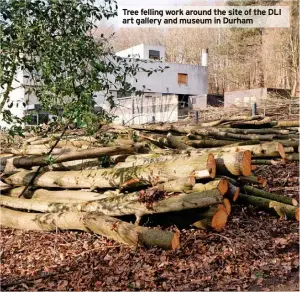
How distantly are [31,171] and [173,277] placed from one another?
351cm

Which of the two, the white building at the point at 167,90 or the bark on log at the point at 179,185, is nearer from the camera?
the bark on log at the point at 179,185

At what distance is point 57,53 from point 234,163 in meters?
2.45

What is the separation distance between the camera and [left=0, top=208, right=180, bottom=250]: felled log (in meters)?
4.76

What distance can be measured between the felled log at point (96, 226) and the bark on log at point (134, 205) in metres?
0.14

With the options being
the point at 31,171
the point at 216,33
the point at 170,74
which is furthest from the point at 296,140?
the point at 216,33

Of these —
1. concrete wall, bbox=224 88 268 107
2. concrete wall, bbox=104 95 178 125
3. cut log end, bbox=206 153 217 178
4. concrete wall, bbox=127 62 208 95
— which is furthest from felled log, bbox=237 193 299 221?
concrete wall, bbox=127 62 208 95

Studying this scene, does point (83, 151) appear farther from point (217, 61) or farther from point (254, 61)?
point (217, 61)

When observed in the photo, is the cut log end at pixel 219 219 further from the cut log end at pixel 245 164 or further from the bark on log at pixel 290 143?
the bark on log at pixel 290 143

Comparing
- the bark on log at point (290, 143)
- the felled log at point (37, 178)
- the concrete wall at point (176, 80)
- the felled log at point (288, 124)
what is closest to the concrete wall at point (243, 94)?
the concrete wall at point (176, 80)

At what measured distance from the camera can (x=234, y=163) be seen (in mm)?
5488

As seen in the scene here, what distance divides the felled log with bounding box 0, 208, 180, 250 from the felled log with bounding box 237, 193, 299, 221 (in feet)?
6.22

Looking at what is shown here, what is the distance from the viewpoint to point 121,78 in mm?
5992

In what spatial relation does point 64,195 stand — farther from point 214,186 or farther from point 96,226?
point 214,186

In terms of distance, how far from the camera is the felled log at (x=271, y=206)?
6.04m
